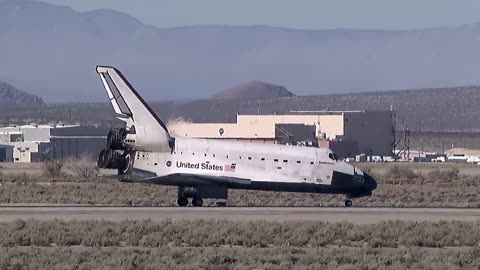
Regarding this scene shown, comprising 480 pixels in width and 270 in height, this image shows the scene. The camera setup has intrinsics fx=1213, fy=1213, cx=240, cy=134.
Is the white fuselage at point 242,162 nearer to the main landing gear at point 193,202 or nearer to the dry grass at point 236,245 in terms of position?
the main landing gear at point 193,202

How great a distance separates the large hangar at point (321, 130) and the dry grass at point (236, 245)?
220 ft

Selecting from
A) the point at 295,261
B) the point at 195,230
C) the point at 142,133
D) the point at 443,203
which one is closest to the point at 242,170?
the point at 142,133

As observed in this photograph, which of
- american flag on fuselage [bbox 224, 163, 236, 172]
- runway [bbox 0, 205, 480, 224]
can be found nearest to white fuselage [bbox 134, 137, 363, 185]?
american flag on fuselage [bbox 224, 163, 236, 172]

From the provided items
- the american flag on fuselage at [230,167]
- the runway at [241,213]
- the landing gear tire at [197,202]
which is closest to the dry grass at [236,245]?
the runway at [241,213]

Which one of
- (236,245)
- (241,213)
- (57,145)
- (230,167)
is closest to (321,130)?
(57,145)

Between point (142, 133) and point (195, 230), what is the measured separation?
41.3ft

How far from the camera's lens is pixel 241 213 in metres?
38.1

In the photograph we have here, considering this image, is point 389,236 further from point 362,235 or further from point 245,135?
point 245,135

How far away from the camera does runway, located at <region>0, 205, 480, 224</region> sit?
36.4 metres

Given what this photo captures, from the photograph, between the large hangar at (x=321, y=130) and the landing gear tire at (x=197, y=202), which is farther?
the large hangar at (x=321, y=130)

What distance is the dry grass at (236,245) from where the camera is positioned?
2523 centimetres

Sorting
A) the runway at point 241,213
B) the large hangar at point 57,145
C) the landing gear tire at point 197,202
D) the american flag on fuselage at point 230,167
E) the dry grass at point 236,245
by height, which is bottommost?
the dry grass at point 236,245

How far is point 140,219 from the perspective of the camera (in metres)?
35.2

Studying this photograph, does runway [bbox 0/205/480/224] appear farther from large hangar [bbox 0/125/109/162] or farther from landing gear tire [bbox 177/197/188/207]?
large hangar [bbox 0/125/109/162]
